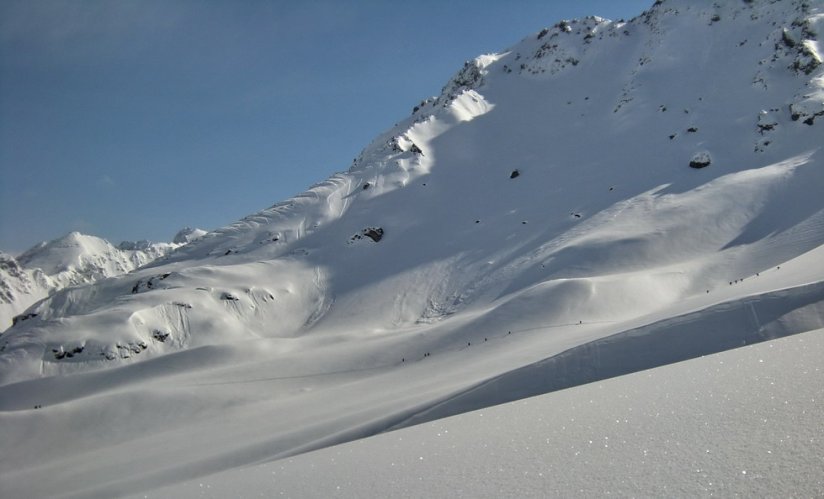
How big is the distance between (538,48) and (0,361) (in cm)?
9603

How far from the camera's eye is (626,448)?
5.95 meters

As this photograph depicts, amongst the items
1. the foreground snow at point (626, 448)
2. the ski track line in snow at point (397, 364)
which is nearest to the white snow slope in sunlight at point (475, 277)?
the ski track line in snow at point (397, 364)

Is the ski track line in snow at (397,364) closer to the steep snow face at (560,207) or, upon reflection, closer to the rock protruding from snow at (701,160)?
the steep snow face at (560,207)

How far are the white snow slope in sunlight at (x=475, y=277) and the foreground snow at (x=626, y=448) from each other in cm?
74

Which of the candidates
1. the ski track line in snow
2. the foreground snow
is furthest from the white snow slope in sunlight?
the foreground snow

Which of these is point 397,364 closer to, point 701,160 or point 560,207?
point 560,207

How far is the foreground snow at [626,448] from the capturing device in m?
4.75

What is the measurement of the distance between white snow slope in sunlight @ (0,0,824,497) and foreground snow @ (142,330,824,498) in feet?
A: 2.42

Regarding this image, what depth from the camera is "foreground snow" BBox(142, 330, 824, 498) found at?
15.6 feet

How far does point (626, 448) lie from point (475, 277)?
4380 cm

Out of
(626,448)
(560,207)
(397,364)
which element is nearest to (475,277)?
(560,207)

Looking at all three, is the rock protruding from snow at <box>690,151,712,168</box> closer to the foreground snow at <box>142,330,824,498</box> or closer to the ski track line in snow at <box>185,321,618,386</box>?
the ski track line in snow at <box>185,321,618,386</box>

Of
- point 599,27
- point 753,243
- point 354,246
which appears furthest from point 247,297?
point 599,27

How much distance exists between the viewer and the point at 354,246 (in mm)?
62438
